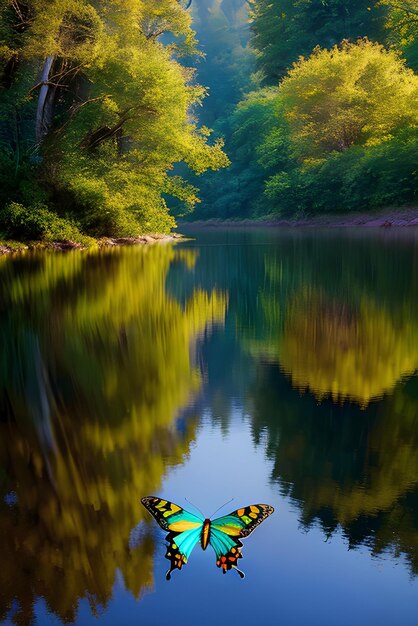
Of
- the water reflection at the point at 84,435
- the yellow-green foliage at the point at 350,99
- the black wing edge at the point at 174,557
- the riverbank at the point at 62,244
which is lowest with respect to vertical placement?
the riverbank at the point at 62,244

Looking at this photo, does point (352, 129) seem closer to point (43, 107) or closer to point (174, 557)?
point (43, 107)

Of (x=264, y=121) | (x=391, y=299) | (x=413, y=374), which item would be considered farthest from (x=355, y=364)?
(x=264, y=121)

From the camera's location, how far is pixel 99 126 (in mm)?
28578

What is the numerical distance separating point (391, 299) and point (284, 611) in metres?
8.16

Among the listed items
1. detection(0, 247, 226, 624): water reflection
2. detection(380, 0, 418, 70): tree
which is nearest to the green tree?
detection(380, 0, 418, 70): tree

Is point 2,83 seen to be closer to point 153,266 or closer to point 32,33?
point 32,33

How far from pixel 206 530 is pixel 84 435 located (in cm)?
181

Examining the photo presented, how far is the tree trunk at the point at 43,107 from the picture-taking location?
82.2 ft

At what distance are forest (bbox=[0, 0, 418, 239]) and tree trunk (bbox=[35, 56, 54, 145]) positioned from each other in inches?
2.5

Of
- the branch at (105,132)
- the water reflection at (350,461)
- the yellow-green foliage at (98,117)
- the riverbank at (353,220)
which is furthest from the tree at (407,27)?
the water reflection at (350,461)

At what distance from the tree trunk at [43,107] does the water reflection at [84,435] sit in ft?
57.9

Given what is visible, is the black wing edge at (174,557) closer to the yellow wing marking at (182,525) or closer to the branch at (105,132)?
the yellow wing marking at (182,525)

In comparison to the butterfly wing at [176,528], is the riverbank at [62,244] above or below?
below

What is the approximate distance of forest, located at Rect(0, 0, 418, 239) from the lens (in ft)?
79.9
